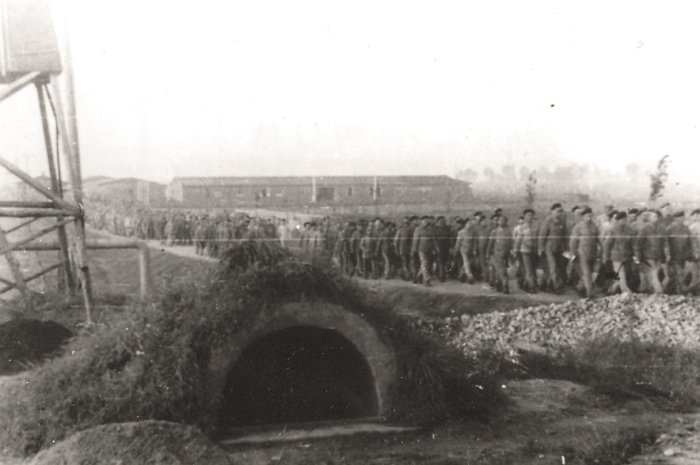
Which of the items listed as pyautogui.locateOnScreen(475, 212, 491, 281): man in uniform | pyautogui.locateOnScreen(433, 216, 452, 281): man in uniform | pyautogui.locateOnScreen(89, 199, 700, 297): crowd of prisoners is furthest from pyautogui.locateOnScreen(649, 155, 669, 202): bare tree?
pyautogui.locateOnScreen(433, 216, 452, 281): man in uniform

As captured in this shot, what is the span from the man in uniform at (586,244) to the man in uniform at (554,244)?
0.35 m

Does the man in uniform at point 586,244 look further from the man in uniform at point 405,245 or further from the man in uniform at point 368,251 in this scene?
the man in uniform at point 368,251

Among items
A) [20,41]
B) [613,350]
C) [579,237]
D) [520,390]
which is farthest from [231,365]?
[579,237]

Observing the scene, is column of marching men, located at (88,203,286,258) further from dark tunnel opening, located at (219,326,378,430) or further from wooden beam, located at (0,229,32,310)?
dark tunnel opening, located at (219,326,378,430)

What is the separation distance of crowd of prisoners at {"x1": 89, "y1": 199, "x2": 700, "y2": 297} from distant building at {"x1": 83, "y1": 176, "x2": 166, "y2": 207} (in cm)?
929

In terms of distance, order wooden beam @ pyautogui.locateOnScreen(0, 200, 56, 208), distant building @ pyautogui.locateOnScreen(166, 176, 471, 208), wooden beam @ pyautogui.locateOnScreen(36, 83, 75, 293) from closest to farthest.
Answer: wooden beam @ pyautogui.locateOnScreen(0, 200, 56, 208)
wooden beam @ pyautogui.locateOnScreen(36, 83, 75, 293)
distant building @ pyautogui.locateOnScreen(166, 176, 471, 208)

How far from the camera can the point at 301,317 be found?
7.88 m

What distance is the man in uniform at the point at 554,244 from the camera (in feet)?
53.6

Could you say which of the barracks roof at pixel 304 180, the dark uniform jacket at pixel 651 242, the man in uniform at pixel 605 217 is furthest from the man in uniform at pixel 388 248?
the dark uniform jacket at pixel 651 242

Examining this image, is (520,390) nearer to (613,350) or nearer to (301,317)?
(613,350)

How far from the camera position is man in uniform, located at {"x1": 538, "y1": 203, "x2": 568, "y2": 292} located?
53.6ft

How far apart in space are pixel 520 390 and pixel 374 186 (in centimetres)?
1527

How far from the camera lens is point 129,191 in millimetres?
A: 32812

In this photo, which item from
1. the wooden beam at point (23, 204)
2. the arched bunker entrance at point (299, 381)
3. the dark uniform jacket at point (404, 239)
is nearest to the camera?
the arched bunker entrance at point (299, 381)
